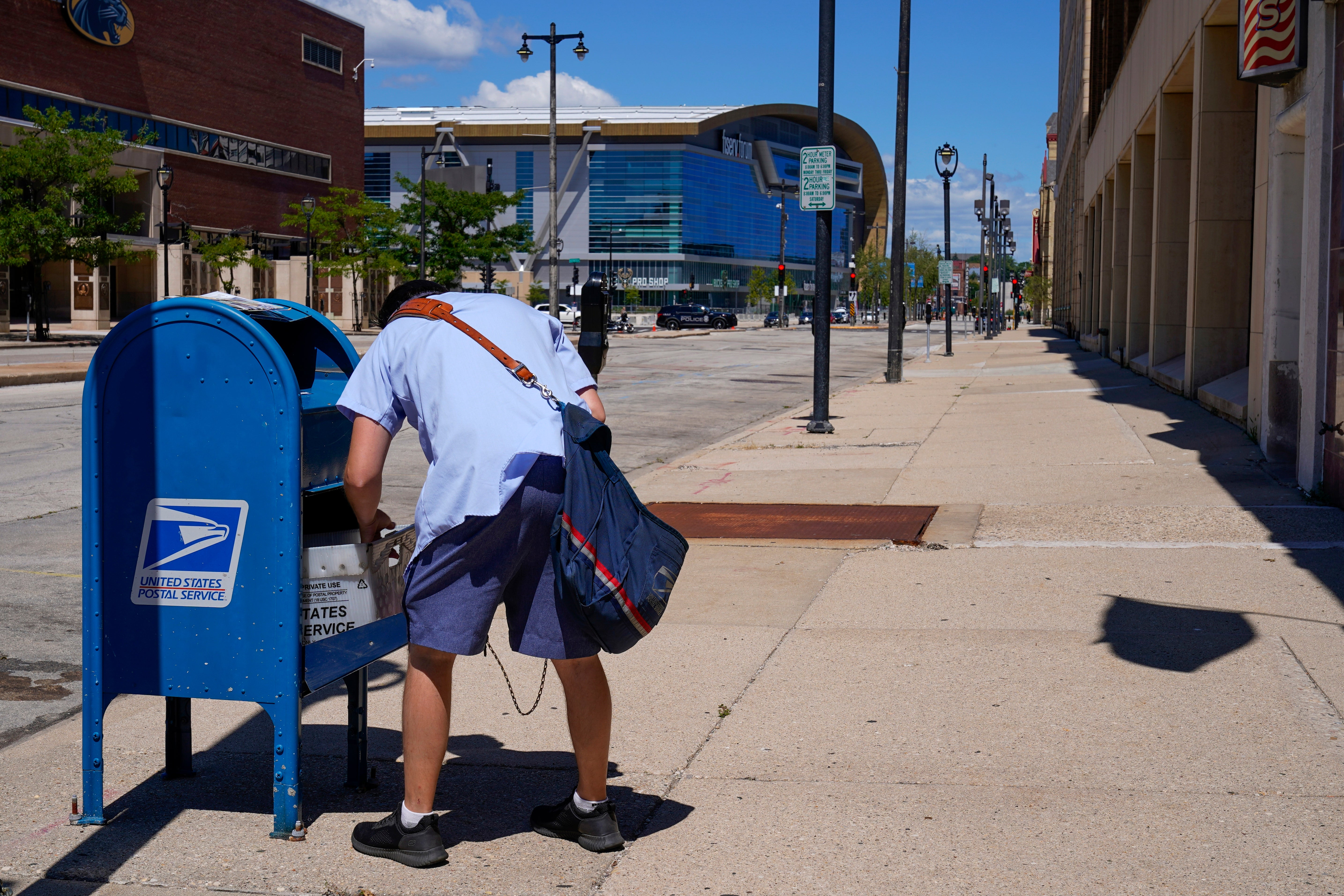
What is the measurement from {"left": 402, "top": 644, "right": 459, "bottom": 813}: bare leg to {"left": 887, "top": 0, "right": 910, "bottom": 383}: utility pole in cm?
2144

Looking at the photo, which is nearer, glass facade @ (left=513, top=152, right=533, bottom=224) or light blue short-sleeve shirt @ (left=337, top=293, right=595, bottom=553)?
light blue short-sleeve shirt @ (left=337, top=293, right=595, bottom=553)

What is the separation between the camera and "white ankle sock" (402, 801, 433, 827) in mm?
3629

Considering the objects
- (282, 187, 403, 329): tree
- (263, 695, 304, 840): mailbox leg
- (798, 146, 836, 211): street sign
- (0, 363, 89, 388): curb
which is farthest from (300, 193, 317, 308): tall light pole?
(263, 695, 304, 840): mailbox leg

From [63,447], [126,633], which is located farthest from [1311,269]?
[63,447]

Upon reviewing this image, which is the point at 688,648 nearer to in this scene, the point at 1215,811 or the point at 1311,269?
the point at 1215,811

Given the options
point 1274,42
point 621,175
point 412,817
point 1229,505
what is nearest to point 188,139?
point 621,175

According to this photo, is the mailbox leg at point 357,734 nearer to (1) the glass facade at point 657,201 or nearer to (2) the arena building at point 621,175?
(2) the arena building at point 621,175

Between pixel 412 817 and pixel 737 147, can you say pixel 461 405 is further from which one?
pixel 737 147

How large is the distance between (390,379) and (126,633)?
1.16m

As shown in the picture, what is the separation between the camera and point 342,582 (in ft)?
12.7

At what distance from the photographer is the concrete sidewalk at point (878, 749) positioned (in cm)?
358

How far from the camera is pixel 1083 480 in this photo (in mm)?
10688

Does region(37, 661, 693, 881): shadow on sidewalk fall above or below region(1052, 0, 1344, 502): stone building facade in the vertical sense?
below

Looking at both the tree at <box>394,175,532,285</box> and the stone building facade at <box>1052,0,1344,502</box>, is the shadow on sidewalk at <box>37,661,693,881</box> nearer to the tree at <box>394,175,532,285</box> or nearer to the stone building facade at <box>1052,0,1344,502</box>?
the stone building facade at <box>1052,0,1344,502</box>
